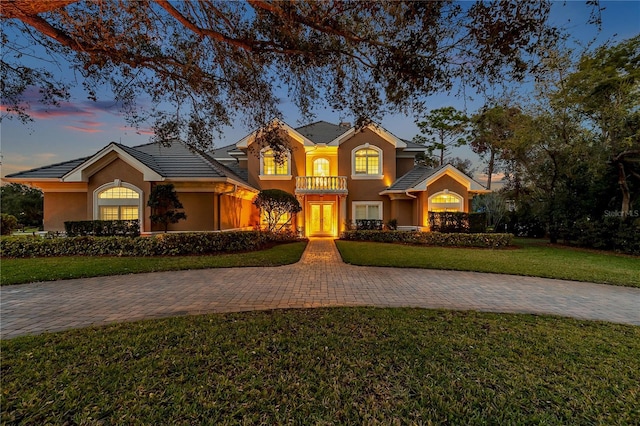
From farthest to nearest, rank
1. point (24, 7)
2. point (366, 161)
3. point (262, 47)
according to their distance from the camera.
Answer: point (366, 161) → point (262, 47) → point (24, 7)

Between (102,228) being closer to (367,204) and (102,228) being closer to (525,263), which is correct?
(367,204)

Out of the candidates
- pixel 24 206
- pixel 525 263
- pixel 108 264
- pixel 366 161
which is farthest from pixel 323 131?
pixel 24 206

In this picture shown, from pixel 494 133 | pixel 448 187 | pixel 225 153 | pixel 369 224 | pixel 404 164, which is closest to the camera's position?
pixel 448 187

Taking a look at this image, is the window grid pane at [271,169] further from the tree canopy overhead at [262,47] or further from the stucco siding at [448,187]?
the tree canopy overhead at [262,47]

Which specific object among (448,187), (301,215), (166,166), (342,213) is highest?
(166,166)

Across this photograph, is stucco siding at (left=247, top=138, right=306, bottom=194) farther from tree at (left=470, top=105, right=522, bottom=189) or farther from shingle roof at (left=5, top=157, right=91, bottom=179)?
tree at (left=470, top=105, right=522, bottom=189)

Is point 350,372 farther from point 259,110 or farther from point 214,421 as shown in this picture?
point 259,110

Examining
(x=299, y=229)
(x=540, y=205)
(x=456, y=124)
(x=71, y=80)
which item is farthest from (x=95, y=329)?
(x=456, y=124)

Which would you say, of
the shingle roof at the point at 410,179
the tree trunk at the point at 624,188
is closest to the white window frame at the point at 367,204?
the shingle roof at the point at 410,179

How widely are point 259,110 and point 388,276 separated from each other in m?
6.23

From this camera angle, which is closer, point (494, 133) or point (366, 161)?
point (366, 161)

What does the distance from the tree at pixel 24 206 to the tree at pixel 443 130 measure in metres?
45.3

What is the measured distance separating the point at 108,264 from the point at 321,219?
1380cm

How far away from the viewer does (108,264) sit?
980 cm
